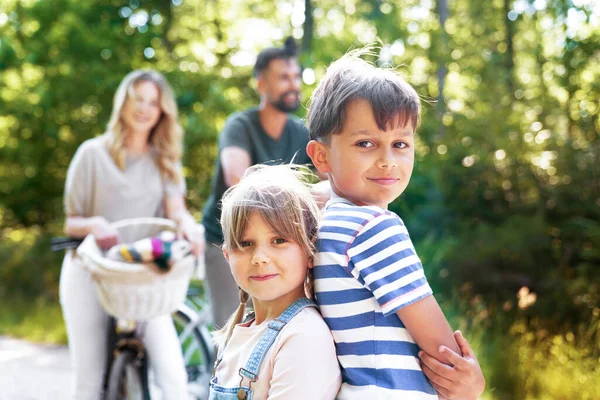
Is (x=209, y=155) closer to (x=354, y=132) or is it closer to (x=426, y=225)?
(x=426, y=225)

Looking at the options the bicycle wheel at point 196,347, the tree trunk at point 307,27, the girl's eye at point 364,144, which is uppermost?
the tree trunk at point 307,27

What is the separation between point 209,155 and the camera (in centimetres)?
1099

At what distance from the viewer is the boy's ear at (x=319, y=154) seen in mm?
2037

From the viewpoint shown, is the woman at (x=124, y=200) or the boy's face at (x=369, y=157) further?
the woman at (x=124, y=200)

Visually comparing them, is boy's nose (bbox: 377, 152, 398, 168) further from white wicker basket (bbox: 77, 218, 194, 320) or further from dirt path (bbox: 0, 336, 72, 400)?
dirt path (bbox: 0, 336, 72, 400)

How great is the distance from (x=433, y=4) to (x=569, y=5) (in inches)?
476

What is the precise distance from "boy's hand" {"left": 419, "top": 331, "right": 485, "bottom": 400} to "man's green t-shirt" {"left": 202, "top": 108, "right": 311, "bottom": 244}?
8.06 feet

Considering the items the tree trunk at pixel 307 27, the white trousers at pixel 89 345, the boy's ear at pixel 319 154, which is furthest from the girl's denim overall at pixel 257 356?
the tree trunk at pixel 307 27

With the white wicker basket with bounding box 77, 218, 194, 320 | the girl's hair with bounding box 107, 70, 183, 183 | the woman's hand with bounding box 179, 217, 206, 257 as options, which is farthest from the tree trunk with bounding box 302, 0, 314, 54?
the white wicker basket with bounding box 77, 218, 194, 320

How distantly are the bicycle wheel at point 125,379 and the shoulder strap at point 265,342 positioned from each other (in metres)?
2.42

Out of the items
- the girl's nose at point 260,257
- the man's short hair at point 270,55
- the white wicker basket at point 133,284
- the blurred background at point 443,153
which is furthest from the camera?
the blurred background at point 443,153

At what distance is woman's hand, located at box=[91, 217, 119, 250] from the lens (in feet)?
12.9

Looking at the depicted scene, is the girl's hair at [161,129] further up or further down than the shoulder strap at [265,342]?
further up

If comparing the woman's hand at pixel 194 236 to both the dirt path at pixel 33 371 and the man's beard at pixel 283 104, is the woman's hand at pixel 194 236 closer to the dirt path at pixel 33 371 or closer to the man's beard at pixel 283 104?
the man's beard at pixel 283 104
